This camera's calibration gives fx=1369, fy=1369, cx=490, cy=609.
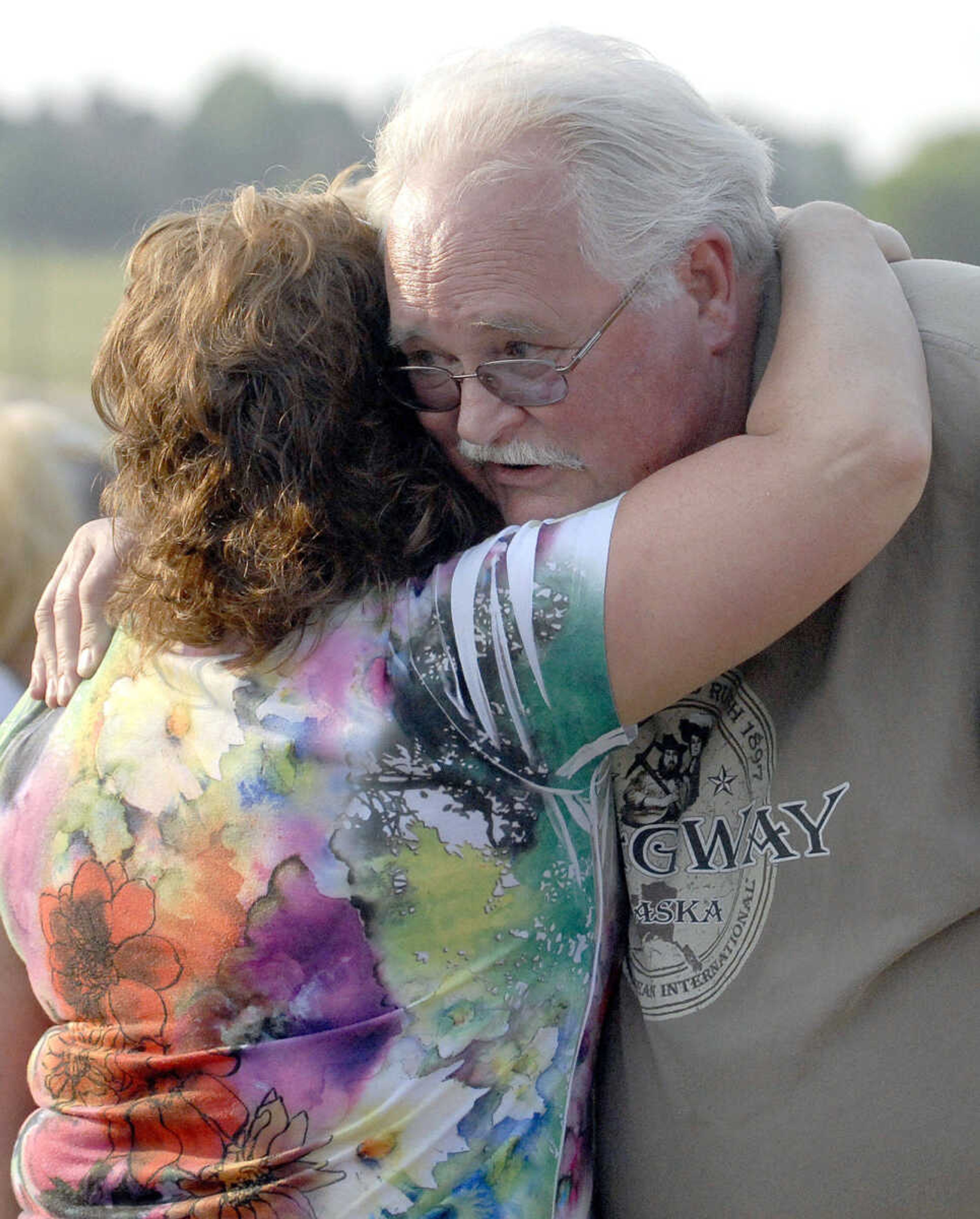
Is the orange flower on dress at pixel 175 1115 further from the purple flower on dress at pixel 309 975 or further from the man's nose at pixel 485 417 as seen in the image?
the man's nose at pixel 485 417

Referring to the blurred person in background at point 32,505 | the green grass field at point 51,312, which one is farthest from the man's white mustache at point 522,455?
the green grass field at point 51,312

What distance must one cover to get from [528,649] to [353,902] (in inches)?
13.9

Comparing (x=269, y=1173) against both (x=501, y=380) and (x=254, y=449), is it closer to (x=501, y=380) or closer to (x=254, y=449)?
(x=254, y=449)

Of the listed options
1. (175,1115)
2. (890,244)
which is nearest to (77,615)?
(175,1115)

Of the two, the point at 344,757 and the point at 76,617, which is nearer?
the point at 344,757

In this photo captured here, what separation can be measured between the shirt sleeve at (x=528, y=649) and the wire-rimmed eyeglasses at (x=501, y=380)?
0.28 m

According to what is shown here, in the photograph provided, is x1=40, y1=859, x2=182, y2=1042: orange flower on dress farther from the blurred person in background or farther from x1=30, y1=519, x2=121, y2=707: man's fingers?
the blurred person in background

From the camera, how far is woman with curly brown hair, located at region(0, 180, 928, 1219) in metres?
1.54

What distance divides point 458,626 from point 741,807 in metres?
0.47

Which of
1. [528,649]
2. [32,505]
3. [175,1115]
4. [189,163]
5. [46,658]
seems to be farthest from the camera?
[189,163]

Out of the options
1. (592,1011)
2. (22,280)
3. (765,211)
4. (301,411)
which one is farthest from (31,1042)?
(22,280)

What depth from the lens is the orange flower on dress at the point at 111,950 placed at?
1.62 m

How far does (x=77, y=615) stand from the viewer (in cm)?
194

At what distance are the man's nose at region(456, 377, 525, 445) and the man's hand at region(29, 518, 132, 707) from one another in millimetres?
481
